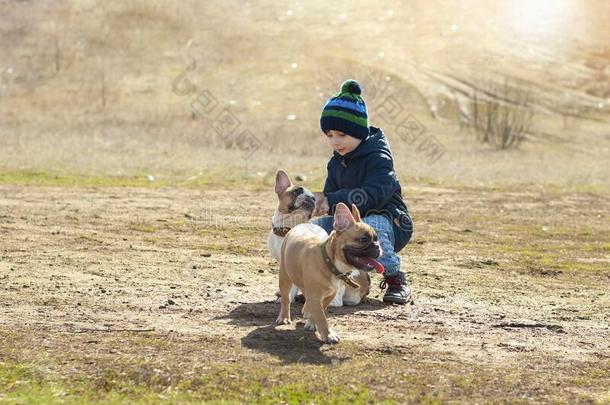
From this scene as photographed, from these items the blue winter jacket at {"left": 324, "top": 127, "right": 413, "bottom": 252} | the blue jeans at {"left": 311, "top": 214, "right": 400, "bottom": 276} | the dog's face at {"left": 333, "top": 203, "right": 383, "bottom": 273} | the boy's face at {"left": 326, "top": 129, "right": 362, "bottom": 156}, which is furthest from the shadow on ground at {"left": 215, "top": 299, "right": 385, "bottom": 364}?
the boy's face at {"left": 326, "top": 129, "right": 362, "bottom": 156}

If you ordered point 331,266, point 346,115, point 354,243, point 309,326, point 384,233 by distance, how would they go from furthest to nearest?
point 384,233 → point 346,115 → point 309,326 → point 331,266 → point 354,243

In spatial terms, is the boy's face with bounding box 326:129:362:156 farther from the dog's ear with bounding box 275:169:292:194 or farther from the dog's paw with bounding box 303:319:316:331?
the dog's paw with bounding box 303:319:316:331

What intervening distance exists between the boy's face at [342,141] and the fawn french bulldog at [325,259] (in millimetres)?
1196

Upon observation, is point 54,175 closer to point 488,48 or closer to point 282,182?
point 282,182

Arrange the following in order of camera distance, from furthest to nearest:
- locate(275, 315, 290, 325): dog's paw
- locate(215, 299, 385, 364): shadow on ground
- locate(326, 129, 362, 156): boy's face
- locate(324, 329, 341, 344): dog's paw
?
locate(326, 129, 362, 156): boy's face, locate(275, 315, 290, 325): dog's paw, locate(324, 329, 341, 344): dog's paw, locate(215, 299, 385, 364): shadow on ground

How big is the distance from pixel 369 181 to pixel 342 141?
0.42 metres

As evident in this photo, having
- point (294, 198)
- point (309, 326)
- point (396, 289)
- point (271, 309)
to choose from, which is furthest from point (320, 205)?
point (396, 289)

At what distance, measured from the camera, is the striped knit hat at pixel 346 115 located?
7.84 m

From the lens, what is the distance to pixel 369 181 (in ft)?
26.2

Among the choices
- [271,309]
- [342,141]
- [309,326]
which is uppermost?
[342,141]

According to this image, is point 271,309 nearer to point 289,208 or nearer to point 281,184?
point 289,208

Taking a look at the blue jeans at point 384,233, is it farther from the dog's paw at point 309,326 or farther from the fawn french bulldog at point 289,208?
the dog's paw at point 309,326

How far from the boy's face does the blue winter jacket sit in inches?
3.0

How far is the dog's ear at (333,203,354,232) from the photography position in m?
6.20
